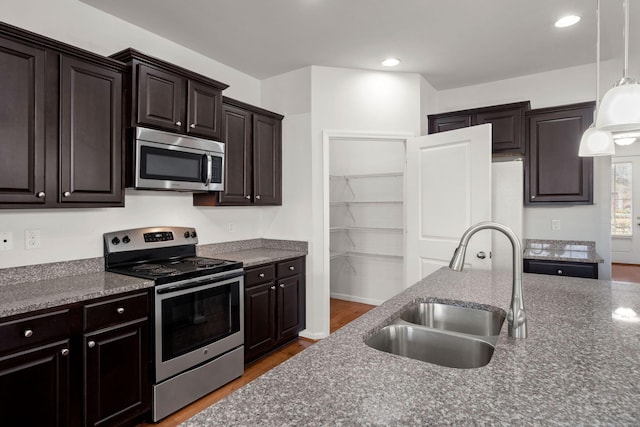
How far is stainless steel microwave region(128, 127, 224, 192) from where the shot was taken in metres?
2.32

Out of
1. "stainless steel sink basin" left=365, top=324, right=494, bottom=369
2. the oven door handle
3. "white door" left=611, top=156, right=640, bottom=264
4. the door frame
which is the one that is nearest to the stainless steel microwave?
the oven door handle

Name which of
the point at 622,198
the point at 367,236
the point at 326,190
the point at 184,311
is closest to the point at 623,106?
the point at 184,311

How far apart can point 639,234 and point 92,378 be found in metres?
9.11

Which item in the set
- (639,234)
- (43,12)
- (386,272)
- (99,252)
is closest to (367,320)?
(99,252)

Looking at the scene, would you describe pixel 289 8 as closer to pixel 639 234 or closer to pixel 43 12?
pixel 43 12

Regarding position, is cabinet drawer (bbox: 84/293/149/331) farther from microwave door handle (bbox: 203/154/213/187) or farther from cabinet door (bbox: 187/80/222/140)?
cabinet door (bbox: 187/80/222/140)

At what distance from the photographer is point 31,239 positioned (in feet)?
6.90

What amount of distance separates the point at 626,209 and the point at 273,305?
7755 millimetres

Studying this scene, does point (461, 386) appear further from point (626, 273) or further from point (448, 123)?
point (626, 273)

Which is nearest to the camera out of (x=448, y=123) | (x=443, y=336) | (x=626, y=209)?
(x=443, y=336)

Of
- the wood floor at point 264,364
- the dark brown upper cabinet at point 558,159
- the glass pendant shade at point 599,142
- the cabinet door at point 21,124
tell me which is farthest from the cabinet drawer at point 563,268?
the cabinet door at point 21,124

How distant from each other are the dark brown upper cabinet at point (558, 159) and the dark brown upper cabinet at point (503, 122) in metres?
0.09

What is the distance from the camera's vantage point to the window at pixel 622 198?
703cm

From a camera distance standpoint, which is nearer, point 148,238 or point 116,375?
point 116,375
